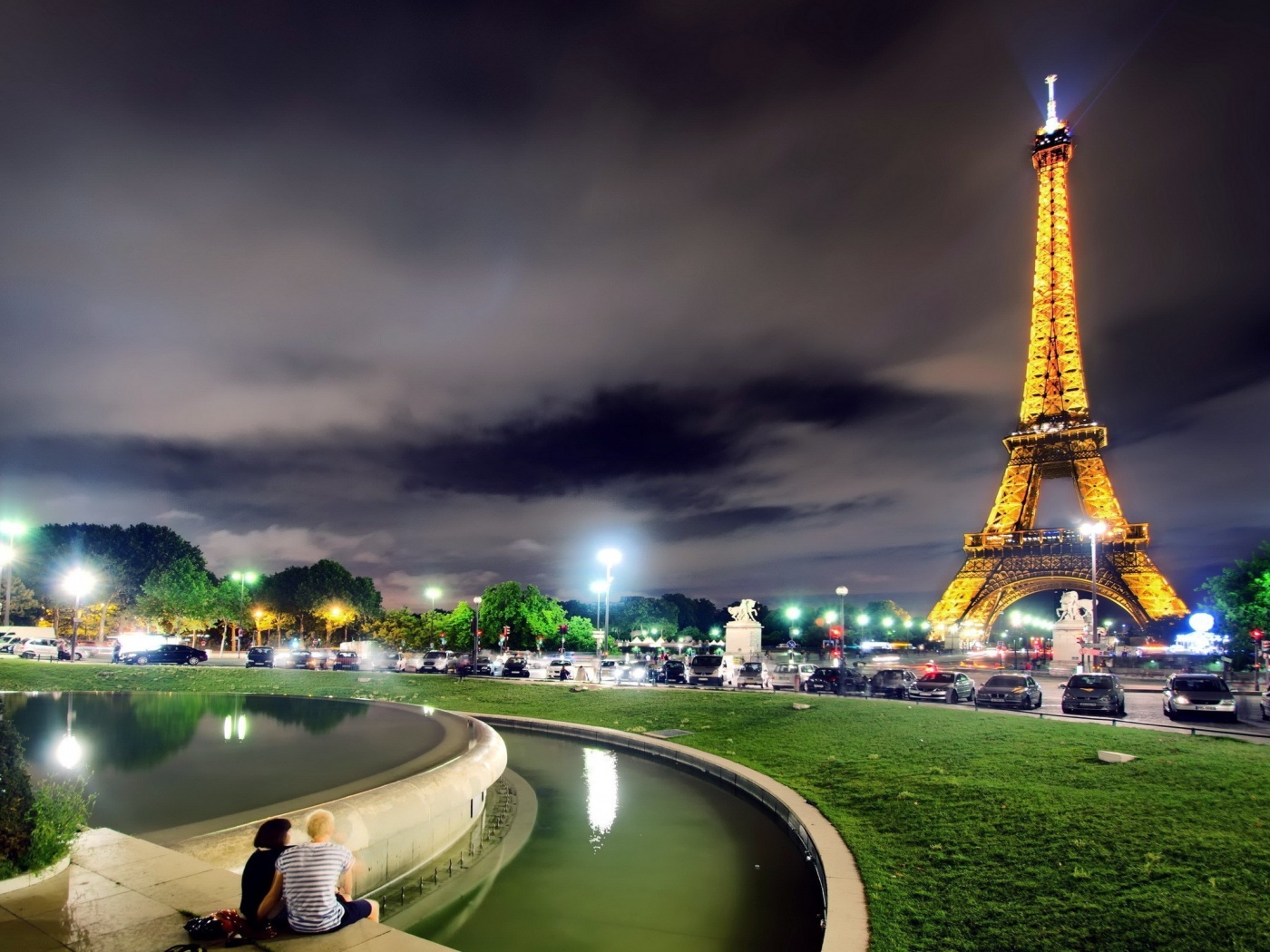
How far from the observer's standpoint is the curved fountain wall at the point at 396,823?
855 cm

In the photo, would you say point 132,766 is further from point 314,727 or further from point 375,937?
point 375,937

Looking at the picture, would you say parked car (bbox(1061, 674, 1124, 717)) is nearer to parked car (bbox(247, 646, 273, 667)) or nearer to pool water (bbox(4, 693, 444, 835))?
pool water (bbox(4, 693, 444, 835))

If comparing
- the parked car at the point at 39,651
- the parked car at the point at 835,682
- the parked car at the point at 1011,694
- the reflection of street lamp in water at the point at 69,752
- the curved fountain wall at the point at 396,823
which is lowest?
the parked car at the point at 39,651

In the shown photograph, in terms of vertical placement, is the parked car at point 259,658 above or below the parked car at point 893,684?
below

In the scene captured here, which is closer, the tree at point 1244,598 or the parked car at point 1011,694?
the parked car at point 1011,694

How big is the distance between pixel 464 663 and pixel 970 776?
3870 centimetres

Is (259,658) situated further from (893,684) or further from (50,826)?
(50,826)

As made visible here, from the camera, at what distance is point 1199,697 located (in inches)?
965

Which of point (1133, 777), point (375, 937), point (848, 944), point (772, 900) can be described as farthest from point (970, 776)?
point (375, 937)

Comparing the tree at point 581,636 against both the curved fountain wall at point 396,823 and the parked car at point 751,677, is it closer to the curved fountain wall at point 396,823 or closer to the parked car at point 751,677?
the parked car at point 751,677

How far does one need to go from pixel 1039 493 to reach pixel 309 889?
8535cm

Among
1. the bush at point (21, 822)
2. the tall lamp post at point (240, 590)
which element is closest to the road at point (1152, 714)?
the bush at point (21, 822)

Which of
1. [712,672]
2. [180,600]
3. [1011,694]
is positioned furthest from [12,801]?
[180,600]

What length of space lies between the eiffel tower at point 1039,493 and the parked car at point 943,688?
44424 millimetres
